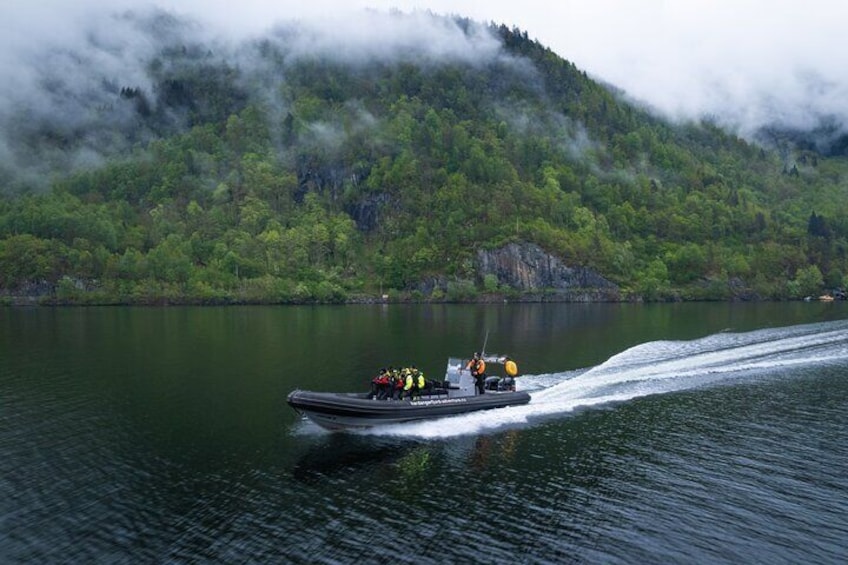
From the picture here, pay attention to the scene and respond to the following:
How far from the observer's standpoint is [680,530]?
2745cm

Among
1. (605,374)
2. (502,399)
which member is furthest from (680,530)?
(605,374)

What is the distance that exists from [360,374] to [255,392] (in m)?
11.6

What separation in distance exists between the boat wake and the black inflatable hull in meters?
0.55

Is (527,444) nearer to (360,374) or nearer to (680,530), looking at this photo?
(680,530)

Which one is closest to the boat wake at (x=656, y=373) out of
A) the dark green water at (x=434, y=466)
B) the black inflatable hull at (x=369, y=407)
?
the dark green water at (x=434, y=466)

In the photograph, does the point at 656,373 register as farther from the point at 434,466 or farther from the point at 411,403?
the point at 434,466

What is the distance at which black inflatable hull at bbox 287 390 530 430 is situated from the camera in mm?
40469

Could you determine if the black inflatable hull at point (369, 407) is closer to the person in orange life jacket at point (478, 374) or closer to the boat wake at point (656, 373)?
the boat wake at point (656, 373)

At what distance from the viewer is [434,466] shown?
117ft

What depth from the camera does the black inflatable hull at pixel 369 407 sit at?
133 feet

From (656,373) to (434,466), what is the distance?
31.8 meters

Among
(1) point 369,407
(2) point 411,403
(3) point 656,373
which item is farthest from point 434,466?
(3) point 656,373

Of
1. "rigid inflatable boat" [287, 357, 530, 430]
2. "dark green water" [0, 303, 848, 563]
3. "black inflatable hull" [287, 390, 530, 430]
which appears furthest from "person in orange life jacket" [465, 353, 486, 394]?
"dark green water" [0, 303, 848, 563]

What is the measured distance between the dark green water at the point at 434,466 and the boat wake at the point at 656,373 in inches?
13.1
